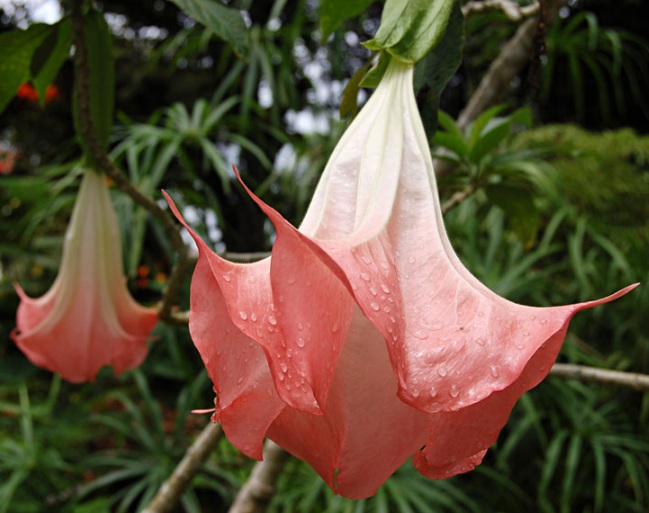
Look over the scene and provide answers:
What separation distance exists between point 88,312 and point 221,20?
0.27m

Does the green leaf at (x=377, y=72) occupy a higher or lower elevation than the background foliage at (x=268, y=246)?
higher

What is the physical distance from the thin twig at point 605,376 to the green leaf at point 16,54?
52 cm

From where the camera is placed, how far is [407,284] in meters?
0.25

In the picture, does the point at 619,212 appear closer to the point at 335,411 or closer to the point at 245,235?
the point at 245,235

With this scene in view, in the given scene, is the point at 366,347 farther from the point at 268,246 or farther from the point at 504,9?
the point at 268,246

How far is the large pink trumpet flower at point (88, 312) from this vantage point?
0.55 metres

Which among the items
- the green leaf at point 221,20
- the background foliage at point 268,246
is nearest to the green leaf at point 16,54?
the green leaf at point 221,20

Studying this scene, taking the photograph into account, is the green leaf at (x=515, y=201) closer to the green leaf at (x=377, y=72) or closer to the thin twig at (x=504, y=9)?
the thin twig at (x=504, y=9)

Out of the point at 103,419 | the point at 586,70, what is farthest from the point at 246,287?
the point at 586,70

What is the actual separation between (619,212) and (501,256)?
19.6 inches

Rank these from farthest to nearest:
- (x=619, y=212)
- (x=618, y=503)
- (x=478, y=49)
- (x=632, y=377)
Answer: (x=478, y=49) → (x=619, y=212) → (x=618, y=503) → (x=632, y=377)

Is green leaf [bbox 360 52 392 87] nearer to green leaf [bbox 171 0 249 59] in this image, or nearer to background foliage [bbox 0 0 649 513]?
green leaf [bbox 171 0 249 59]

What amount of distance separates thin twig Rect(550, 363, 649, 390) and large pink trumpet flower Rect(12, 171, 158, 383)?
0.38m

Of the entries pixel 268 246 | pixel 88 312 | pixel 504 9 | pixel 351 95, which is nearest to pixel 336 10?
pixel 351 95
